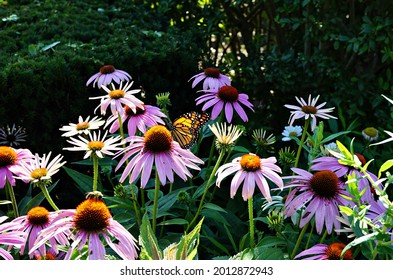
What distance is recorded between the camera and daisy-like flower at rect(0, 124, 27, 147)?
132 inches

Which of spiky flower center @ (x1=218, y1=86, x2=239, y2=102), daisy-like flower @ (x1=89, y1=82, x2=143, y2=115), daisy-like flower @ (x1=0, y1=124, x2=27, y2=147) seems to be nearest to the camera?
daisy-like flower @ (x1=89, y1=82, x2=143, y2=115)

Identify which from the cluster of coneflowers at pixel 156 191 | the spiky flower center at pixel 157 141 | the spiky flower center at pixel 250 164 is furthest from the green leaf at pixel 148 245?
the spiky flower center at pixel 250 164

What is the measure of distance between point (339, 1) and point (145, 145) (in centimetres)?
255

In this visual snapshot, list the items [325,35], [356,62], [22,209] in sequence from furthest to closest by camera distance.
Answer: [356,62] → [325,35] → [22,209]

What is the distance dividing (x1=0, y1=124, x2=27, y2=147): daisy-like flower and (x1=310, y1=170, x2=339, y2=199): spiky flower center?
1882mm

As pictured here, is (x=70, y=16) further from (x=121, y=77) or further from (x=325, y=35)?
(x=325, y=35)

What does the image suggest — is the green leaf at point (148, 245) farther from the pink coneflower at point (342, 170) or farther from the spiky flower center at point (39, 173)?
the pink coneflower at point (342, 170)

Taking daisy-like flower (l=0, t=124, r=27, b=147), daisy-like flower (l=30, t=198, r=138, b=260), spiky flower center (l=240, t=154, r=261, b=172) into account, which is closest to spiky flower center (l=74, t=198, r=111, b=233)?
daisy-like flower (l=30, t=198, r=138, b=260)

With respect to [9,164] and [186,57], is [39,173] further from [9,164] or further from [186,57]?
[186,57]

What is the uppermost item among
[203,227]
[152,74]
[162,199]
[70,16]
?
[70,16]

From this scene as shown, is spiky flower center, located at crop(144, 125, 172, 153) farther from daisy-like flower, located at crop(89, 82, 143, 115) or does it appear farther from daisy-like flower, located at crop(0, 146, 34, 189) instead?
daisy-like flower, located at crop(0, 146, 34, 189)

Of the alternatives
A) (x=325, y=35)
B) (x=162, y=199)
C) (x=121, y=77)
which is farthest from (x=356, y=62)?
(x=162, y=199)
